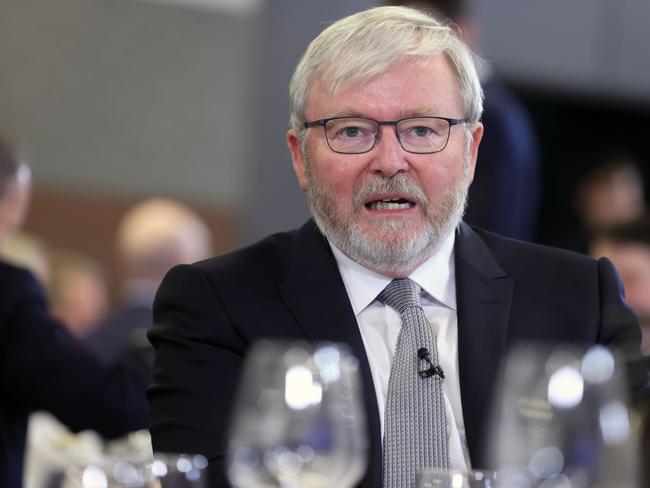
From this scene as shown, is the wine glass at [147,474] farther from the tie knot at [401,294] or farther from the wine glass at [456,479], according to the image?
the tie knot at [401,294]

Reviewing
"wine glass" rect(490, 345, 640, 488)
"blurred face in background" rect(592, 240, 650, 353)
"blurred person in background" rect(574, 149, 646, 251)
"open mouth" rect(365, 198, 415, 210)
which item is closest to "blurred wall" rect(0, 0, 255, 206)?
"blurred person in background" rect(574, 149, 646, 251)

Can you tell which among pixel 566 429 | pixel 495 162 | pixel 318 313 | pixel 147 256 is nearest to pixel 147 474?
pixel 566 429

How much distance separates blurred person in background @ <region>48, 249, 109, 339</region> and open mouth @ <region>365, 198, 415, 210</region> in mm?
4191

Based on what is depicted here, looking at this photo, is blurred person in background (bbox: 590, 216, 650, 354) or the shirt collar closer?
the shirt collar

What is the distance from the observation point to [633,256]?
3729mm

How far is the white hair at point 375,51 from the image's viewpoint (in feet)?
7.18

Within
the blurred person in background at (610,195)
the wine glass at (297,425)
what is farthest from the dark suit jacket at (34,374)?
the blurred person in background at (610,195)

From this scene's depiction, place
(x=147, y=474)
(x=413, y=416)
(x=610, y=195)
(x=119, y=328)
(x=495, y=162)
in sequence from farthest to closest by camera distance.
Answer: (x=610, y=195) < (x=119, y=328) < (x=495, y=162) < (x=413, y=416) < (x=147, y=474)

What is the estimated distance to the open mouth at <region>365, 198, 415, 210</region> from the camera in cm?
221

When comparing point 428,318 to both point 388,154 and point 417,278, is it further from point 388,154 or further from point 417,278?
point 388,154

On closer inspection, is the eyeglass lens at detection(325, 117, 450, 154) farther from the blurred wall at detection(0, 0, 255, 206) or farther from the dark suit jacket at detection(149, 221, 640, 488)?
the blurred wall at detection(0, 0, 255, 206)

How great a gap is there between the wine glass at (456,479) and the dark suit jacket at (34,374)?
191 centimetres

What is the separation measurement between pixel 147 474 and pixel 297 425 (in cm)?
18

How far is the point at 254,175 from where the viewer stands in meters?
7.27
